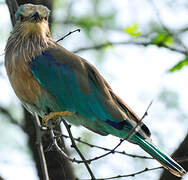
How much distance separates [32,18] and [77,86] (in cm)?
86

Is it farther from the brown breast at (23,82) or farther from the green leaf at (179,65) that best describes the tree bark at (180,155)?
the brown breast at (23,82)

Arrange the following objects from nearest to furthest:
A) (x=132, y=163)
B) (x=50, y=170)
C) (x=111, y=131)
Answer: (x=111, y=131) → (x=50, y=170) → (x=132, y=163)

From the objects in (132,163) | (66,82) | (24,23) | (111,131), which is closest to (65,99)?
(66,82)

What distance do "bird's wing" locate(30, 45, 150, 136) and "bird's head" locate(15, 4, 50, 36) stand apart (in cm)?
28

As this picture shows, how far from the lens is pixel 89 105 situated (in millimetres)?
5363

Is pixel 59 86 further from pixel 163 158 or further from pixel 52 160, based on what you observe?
pixel 163 158

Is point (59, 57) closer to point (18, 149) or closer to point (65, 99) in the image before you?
point (65, 99)

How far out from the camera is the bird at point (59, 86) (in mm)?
5121

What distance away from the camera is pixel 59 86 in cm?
541

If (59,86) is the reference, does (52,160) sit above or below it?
below

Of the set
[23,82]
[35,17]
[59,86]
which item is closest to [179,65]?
[59,86]

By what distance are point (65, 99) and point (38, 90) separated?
1.04 ft

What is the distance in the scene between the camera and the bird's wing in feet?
17.3

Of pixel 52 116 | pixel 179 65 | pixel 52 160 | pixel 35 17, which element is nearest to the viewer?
pixel 52 116
